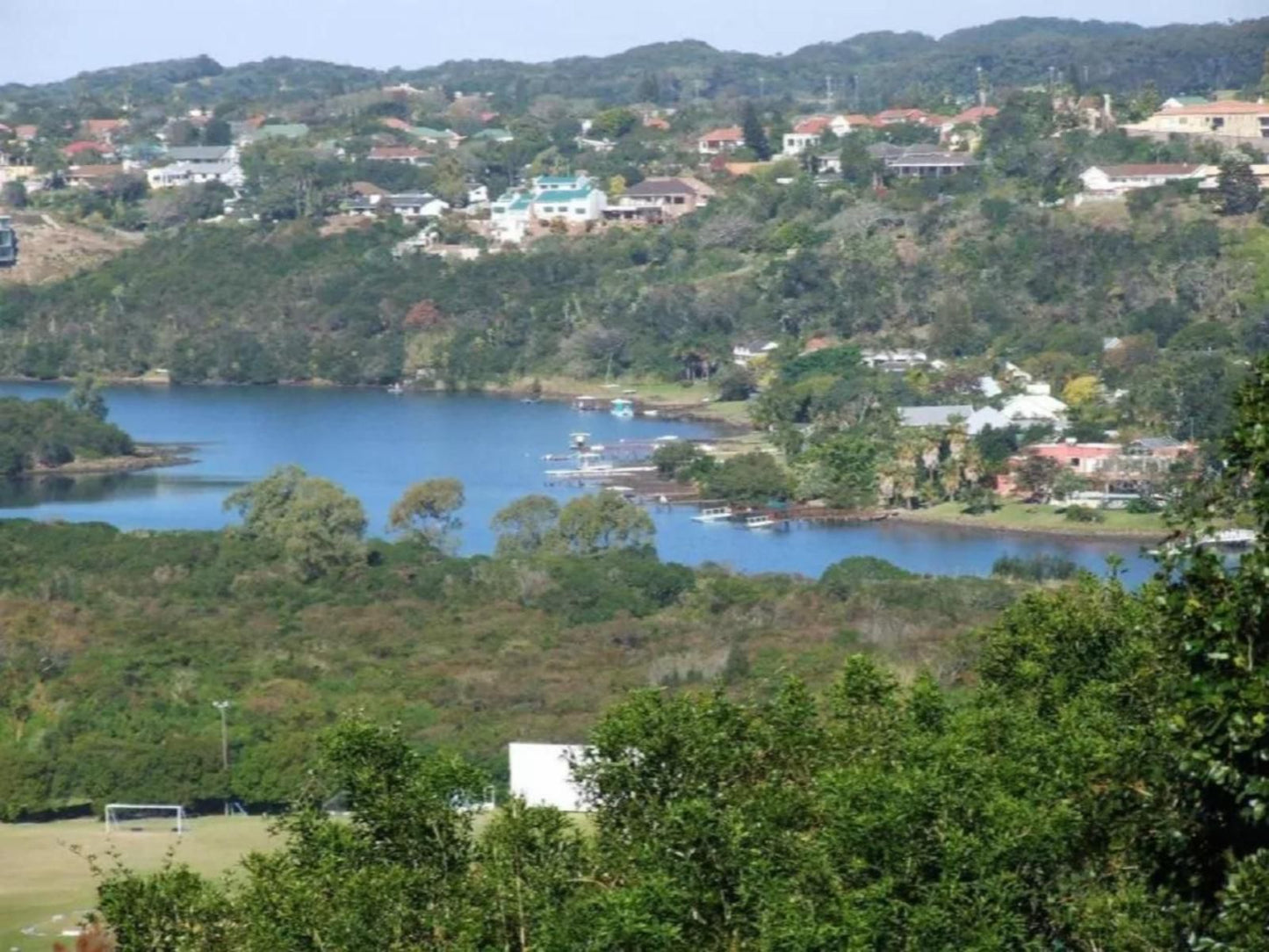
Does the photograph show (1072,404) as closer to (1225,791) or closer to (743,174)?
(743,174)

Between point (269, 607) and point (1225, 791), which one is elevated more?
point (1225, 791)

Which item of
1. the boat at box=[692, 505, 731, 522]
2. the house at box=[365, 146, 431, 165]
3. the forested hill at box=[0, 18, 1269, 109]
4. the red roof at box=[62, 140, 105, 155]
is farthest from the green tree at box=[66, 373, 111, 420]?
the forested hill at box=[0, 18, 1269, 109]

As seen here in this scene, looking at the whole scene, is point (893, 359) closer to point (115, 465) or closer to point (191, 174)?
point (115, 465)

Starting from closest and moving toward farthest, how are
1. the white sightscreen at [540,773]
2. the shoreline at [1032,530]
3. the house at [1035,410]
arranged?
the white sightscreen at [540,773]
the shoreline at [1032,530]
the house at [1035,410]

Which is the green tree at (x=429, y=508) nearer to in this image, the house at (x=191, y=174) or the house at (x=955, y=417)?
the house at (x=955, y=417)

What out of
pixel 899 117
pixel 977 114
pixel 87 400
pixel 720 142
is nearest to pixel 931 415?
pixel 87 400

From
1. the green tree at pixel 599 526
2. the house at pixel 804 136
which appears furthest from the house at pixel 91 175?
the green tree at pixel 599 526

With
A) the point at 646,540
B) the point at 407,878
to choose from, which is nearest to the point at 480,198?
the point at 646,540
